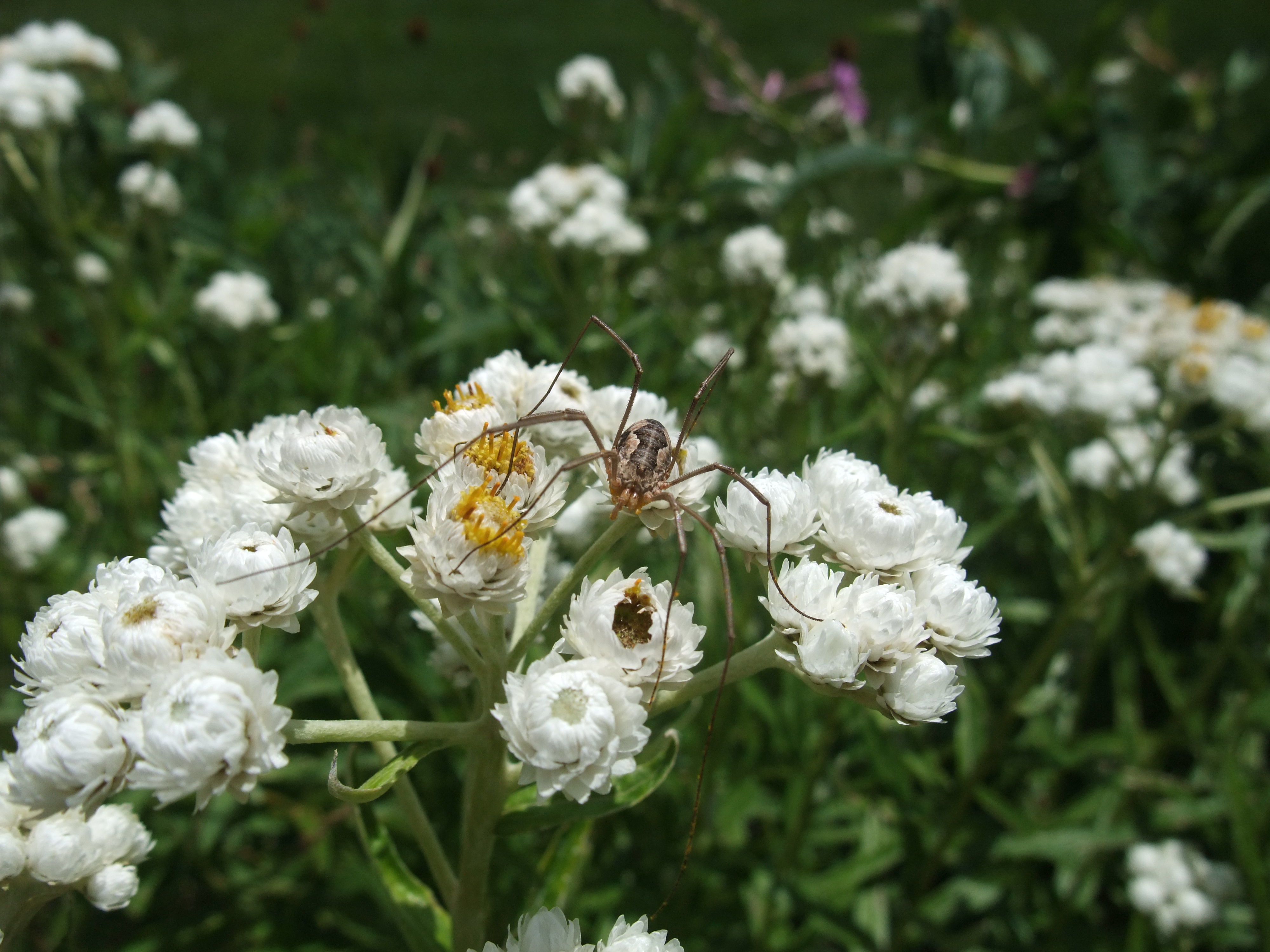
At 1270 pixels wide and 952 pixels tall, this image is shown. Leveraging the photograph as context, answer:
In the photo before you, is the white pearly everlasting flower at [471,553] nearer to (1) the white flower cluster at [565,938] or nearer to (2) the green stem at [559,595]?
(2) the green stem at [559,595]

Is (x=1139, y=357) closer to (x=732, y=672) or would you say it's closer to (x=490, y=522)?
(x=732, y=672)

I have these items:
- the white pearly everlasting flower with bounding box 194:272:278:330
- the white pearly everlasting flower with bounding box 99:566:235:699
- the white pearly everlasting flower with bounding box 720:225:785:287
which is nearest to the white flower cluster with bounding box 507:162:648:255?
the white pearly everlasting flower with bounding box 720:225:785:287

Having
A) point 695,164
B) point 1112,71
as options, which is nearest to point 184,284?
point 695,164

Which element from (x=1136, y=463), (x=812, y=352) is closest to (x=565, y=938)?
(x=812, y=352)

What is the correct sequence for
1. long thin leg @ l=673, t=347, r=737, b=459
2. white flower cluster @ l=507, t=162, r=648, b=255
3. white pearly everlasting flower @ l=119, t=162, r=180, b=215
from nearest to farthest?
long thin leg @ l=673, t=347, r=737, b=459 → white flower cluster @ l=507, t=162, r=648, b=255 → white pearly everlasting flower @ l=119, t=162, r=180, b=215

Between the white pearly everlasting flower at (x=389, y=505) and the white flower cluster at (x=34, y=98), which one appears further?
the white flower cluster at (x=34, y=98)

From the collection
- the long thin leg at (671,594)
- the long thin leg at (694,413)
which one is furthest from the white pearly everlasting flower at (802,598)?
the long thin leg at (694,413)

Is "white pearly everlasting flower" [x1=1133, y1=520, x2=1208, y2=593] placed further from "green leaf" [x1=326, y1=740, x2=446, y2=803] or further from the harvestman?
"green leaf" [x1=326, y1=740, x2=446, y2=803]
